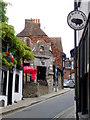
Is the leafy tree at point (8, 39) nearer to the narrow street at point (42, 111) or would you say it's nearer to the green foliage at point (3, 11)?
the green foliage at point (3, 11)

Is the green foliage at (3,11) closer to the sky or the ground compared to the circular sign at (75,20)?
closer to the sky

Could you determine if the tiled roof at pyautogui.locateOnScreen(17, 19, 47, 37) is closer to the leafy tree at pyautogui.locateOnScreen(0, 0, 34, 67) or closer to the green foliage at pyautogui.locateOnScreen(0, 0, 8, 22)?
the leafy tree at pyautogui.locateOnScreen(0, 0, 34, 67)

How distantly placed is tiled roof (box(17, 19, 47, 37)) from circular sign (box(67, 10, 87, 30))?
38303 mm

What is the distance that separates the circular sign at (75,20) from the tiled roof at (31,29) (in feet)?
126

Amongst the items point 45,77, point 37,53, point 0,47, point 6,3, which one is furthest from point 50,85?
point 6,3

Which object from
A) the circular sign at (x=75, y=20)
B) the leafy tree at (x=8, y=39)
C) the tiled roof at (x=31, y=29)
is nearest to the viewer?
the circular sign at (x=75, y=20)

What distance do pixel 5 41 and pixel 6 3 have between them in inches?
125

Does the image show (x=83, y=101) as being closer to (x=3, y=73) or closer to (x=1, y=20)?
(x=1, y=20)

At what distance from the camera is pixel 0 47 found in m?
18.6

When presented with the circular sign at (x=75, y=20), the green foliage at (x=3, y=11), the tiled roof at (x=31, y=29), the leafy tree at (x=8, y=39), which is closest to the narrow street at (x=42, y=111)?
the leafy tree at (x=8, y=39)

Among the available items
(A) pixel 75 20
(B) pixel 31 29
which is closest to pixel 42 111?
(A) pixel 75 20

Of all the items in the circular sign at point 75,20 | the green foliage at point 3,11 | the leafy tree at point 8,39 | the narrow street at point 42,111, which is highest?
the green foliage at point 3,11

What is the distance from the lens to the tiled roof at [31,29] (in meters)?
46.5

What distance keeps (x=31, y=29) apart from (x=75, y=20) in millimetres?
40347
